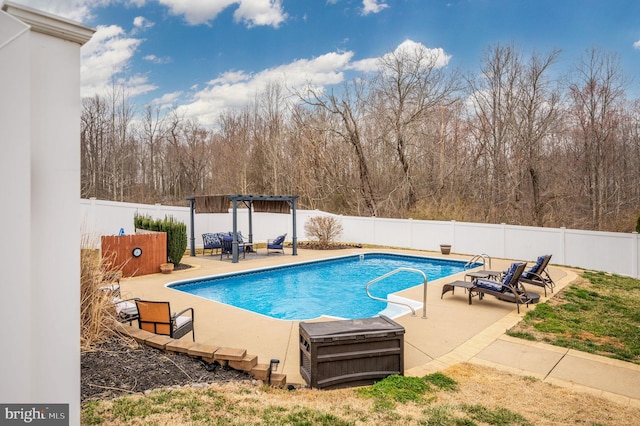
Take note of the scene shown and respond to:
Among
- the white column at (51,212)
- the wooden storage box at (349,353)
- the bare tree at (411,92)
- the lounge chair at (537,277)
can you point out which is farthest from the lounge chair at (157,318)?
the bare tree at (411,92)

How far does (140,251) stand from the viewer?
11.6 meters

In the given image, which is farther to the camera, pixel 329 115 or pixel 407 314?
pixel 329 115

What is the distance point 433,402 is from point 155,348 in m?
3.43

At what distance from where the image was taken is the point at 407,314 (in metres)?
7.71

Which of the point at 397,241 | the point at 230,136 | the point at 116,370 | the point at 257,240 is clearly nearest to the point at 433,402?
the point at 116,370

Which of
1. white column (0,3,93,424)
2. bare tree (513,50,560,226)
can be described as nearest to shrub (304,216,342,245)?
bare tree (513,50,560,226)

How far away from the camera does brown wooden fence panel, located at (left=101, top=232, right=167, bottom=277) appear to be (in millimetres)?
11026

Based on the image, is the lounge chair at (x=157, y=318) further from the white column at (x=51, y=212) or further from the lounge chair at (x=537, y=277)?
the lounge chair at (x=537, y=277)

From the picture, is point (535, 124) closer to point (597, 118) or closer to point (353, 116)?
point (597, 118)

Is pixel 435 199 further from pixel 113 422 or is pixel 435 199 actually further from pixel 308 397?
pixel 113 422

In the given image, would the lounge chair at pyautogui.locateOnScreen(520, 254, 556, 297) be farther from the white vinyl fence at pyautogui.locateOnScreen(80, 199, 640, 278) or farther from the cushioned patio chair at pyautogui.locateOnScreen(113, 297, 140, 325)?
the cushioned patio chair at pyautogui.locateOnScreen(113, 297, 140, 325)

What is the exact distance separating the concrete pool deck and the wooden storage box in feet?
1.20

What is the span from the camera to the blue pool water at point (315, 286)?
9273 millimetres

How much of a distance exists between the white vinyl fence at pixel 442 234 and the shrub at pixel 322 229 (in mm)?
1609
